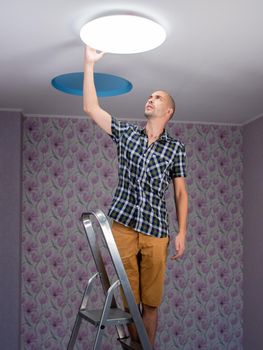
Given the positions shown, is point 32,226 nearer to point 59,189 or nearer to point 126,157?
point 59,189

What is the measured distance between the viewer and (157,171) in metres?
2.36

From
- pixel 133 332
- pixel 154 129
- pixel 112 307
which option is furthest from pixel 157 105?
pixel 133 332

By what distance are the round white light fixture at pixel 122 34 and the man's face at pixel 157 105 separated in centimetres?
24

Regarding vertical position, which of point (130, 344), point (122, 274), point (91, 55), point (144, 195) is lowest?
point (130, 344)

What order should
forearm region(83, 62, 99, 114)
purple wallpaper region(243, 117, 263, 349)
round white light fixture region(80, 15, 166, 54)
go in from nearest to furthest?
round white light fixture region(80, 15, 166, 54) → forearm region(83, 62, 99, 114) → purple wallpaper region(243, 117, 263, 349)

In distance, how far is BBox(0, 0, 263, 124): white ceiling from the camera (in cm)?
216

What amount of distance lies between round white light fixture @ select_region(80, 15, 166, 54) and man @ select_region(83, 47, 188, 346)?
7cm

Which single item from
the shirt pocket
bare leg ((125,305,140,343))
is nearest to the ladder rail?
bare leg ((125,305,140,343))

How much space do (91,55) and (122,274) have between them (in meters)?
1.03

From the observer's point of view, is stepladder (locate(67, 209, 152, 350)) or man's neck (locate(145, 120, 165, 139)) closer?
stepladder (locate(67, 209, 152, 350))

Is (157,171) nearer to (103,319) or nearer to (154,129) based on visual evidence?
(154,129)

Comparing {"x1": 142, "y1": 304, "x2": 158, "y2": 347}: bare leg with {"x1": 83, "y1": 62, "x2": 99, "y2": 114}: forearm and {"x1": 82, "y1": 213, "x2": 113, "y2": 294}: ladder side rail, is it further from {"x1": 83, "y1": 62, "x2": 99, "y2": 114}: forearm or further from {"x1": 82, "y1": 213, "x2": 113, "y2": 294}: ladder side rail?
{"x1": 83, "y1": 62, "x2": 99, "y2": 114}: forearm

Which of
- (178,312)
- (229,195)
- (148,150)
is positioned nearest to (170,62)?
(148,150)

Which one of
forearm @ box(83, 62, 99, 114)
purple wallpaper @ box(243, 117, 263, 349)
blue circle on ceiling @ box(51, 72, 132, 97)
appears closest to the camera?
forearm @ box(83, 62, 99, 114)
